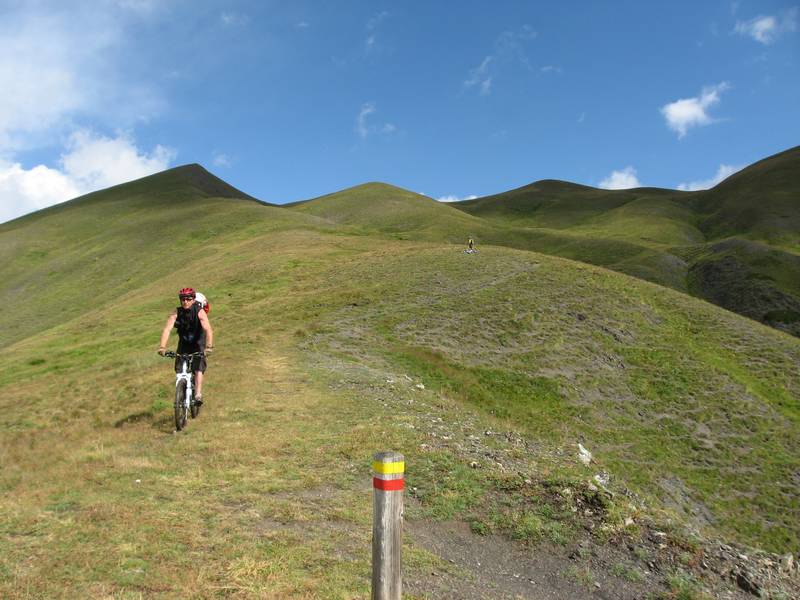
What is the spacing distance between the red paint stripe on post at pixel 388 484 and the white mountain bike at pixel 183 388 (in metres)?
9.30

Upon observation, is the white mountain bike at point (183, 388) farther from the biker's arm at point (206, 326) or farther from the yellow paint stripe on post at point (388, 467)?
the yellow paint stripe on post at point (388, 467)

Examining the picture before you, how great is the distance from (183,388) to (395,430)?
5498mm

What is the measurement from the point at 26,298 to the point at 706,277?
9900 centimetres

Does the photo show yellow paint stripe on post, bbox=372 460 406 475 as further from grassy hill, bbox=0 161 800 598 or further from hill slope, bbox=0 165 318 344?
hill slope, bbox=0 165 318 344

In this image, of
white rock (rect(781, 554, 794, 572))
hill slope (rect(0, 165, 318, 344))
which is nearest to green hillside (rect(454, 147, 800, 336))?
hill slope (rect(0, 165, 318, 344))

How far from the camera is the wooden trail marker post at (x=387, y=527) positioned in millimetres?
5324

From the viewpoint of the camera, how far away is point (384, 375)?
21141mm

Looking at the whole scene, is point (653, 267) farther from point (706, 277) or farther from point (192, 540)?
point (192, 540)

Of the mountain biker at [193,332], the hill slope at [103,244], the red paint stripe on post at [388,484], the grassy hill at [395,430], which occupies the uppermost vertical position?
the hill slope at [103,244]

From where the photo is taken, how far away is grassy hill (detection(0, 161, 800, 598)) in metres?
7.47

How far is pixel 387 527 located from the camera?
5.36 metres

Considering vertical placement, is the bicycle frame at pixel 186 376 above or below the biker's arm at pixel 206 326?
below

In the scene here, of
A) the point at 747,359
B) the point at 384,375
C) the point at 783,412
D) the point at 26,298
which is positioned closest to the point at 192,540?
the point at 384,375

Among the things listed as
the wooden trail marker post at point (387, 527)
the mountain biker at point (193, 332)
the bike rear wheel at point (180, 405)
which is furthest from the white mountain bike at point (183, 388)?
the wooden trail marker post at point (387, 527)
